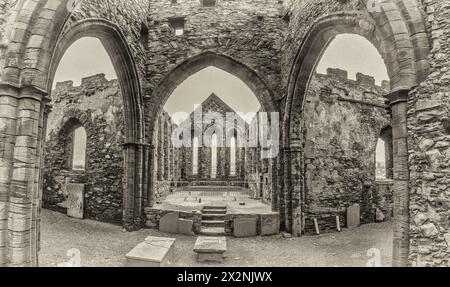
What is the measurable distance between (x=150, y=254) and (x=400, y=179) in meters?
4.21

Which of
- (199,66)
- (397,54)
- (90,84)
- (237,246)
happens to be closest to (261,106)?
(199,66)

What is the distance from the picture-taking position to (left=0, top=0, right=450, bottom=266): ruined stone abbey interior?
3.40 meters

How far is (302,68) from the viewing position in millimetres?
7309

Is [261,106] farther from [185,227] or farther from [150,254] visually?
[150,254]

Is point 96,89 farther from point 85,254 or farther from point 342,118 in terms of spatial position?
point 342,118

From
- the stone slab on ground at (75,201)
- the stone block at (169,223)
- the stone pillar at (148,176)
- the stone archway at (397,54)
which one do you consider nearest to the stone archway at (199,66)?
the stone pillar at (148,176)

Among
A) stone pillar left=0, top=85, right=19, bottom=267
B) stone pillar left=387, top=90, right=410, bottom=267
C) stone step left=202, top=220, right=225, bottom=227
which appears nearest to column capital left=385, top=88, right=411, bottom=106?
stone pillar left=387, top=90, right=410, bottom=267

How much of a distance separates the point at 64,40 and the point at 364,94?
9.61 metres

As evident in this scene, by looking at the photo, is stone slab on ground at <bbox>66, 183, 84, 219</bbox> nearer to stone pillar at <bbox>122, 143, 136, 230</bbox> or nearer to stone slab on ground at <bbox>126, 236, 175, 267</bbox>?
stone pillar at <bbox>122, 143, 136, 230</bbox>

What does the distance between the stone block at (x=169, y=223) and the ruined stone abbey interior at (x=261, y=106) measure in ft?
0.11

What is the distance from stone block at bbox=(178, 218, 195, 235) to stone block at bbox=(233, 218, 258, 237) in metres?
1.23

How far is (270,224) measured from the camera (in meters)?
7.51

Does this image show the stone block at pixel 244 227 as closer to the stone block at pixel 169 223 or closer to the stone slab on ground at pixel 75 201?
the stone block at pixel 169 223

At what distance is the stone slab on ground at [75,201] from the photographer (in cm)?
884
